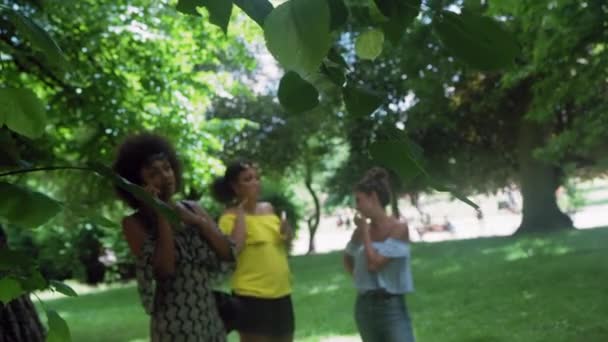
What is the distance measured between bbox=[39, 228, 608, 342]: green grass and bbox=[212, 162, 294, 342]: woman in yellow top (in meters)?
3.26

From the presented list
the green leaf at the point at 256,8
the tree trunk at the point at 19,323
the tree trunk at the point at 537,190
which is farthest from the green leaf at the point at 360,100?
the tree trunk at the point at 537,190

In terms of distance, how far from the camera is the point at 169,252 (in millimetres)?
2447

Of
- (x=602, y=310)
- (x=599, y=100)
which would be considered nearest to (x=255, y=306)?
(x=602, y=310)

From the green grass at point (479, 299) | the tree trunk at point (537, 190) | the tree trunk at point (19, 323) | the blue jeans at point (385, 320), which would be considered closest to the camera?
the tree trunk at point (19, 323)

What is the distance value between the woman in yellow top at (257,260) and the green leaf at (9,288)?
241 cm

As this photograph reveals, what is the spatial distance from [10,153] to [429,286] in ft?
32.3

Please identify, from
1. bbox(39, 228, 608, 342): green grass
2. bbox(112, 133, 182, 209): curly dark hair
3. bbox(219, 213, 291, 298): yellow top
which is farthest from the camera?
bbox(39, 228, 608, 342): green grass

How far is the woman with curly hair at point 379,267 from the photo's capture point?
11.8ft

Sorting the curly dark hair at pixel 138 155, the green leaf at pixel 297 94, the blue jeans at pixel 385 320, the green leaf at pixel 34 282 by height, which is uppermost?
the curly dark hair at pixel 138 155

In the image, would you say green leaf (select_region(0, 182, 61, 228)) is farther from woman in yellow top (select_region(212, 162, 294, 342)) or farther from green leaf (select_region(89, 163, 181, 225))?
woman in yellow top (select_region(212, 162, 294, 342))

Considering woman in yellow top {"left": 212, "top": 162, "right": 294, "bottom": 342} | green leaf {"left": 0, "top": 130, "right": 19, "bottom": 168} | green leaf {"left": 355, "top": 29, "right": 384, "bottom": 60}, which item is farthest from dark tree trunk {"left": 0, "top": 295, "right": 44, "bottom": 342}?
green leaf {"left": 355, "top": 29, "right": 384, "bottom": 60}

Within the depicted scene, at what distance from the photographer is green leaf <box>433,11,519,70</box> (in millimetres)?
659

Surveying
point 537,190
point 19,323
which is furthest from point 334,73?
point 537,190

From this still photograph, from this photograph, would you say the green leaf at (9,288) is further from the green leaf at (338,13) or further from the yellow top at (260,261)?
the yellow top at (260,261)
